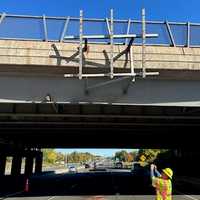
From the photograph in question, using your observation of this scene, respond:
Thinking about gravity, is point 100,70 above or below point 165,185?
above

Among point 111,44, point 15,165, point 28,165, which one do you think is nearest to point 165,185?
point 111,44

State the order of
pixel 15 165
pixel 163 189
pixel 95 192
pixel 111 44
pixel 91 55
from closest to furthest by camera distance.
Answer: pixel 163 189
pixel 111 44
pixel 91 55
pixel 95 192
pixel 15 165

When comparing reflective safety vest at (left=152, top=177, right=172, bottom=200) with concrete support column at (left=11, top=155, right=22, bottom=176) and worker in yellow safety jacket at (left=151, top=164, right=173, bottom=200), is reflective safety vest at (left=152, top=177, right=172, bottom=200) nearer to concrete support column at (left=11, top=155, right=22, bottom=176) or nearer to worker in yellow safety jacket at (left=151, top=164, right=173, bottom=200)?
worker in yellow safety jacket at (left=151, top=164, right=173, bottom=200)

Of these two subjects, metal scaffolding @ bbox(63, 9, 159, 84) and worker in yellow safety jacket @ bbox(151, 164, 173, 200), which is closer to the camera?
worker in yellow safety jacket @ bbox(151, 164, 173, 200)

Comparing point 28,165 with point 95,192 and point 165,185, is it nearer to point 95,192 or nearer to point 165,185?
point 95,192

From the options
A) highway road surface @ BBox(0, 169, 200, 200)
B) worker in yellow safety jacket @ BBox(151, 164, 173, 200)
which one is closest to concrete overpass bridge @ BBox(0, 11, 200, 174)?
highway road surface @ BBox(0, 169, 200, 200)

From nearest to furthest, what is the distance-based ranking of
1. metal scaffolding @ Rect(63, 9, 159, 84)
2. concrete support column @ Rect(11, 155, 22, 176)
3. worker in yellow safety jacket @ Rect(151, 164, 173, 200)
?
worker in yellow safety jacket @ Rect(151, 164, 173, 200)
metal scaffolding @ Rect(63, 9, 159, 84)
concrete support column @ Rect(11, 155, 22, 176)

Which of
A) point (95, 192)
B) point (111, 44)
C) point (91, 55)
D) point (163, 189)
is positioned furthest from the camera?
point (95, 192)

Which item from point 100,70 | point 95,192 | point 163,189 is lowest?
point 163,189

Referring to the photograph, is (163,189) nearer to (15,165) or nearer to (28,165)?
(15,165)

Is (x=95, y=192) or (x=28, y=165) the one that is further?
(x=28, y=165)

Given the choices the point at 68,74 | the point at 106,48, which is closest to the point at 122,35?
the point at 106,48

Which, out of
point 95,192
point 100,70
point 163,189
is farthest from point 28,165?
point 163,189

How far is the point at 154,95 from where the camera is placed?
24.2 metres
